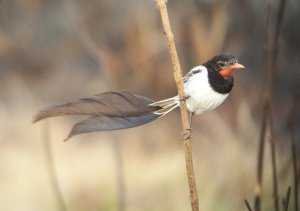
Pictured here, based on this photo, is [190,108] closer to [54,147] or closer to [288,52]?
[54,147]

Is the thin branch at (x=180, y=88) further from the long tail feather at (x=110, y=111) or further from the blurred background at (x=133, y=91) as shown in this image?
the blurred background at (x=133, y=91)

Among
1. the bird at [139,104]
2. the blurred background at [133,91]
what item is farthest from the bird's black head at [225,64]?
the blurred background at [133,91]

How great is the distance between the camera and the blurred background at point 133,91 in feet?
3.35

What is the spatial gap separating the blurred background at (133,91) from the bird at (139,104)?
0.95ft

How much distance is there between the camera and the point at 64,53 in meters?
1.04

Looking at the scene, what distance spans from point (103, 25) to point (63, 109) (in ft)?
1.55

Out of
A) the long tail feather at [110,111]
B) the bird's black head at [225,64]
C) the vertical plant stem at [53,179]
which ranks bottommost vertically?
the vertical plant stem at [53,179]

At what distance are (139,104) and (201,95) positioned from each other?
0.09 meters

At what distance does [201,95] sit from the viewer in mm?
758

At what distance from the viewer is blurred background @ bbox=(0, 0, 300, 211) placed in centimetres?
102

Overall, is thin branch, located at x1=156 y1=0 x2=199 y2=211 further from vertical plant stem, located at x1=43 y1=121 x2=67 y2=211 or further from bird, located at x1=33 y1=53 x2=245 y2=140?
vertical plant stem, located at x1=43 y1=121 x2=67 y2=211

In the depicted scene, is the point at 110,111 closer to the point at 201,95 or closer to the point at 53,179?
the point at 201,95

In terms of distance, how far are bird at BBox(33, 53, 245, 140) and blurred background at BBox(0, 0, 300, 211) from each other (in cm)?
29

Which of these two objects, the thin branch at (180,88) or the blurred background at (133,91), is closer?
the thin branch at (180,88)
